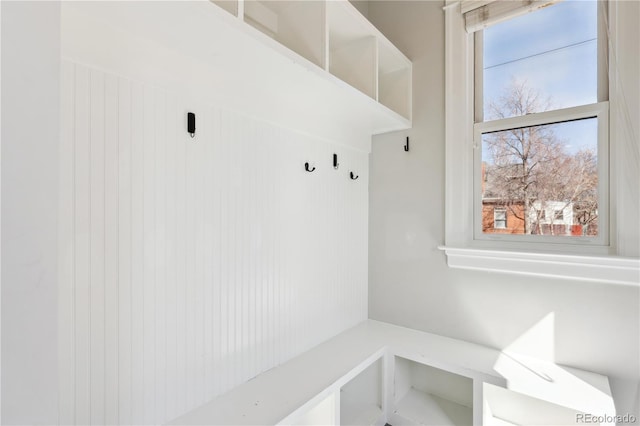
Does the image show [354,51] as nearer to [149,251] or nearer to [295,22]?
[295,22]

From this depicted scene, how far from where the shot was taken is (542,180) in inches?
62.3

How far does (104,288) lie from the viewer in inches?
36.3

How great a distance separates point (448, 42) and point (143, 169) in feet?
5.68

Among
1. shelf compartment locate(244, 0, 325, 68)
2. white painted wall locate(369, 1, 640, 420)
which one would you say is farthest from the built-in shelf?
→ white painted wall locate(369, 1, 640, 420)

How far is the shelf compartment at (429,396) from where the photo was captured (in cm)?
165

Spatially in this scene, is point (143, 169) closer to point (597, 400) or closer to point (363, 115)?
point (363, 115)

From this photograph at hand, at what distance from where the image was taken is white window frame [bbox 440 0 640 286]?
1335 mm

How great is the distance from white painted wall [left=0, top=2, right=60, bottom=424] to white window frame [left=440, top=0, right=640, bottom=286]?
172 cm

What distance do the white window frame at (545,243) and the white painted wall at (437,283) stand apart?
1.8 inches

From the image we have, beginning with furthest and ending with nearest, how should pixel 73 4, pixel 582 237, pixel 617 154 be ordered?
pixel 582 237
pixel 617 154
pixel 73 4

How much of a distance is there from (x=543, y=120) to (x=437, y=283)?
1022mm

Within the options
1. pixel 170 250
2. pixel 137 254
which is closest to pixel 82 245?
pixel 137 254

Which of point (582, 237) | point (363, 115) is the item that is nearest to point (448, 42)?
point (363, 115)

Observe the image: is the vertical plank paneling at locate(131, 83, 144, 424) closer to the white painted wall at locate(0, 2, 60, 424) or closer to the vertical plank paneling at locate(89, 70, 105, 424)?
the vertical plank paneling at locate(89, 70, 105, 424)
